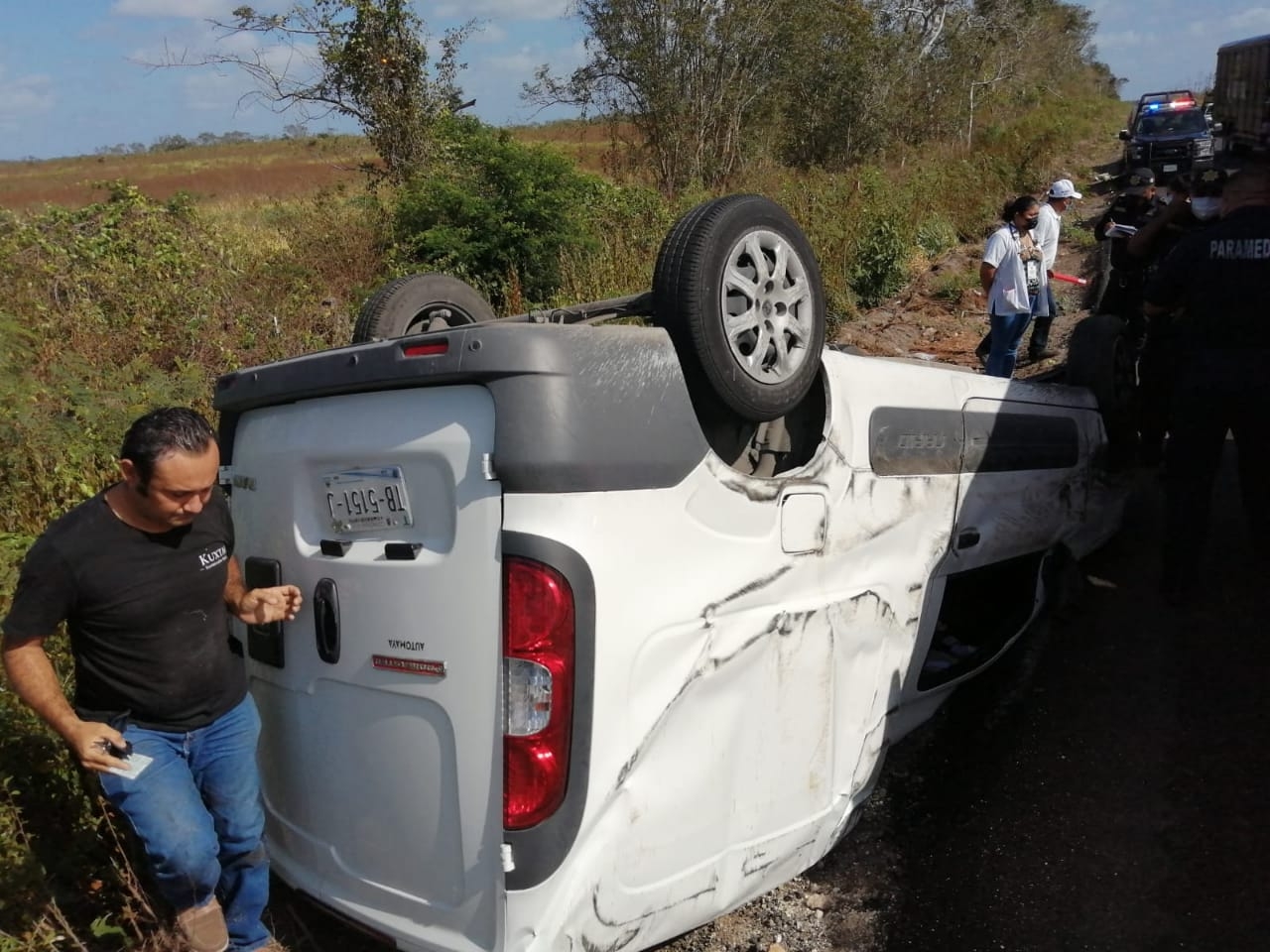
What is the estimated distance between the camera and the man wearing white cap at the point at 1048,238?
26.9 ft

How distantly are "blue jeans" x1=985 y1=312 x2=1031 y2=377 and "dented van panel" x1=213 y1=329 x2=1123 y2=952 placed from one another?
4.98 meters

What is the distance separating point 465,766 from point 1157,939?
192cm

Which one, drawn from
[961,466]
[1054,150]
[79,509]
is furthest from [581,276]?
[1054,150]

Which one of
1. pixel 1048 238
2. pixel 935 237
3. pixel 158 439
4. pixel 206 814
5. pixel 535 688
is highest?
pixel 935 237

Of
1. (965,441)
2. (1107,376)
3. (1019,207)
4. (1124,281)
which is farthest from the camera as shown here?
(1019,207)

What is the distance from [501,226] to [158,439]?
7.78 m

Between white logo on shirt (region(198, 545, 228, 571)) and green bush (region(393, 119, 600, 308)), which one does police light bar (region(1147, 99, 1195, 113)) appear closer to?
green bush (region(393, 119, 600, 308))

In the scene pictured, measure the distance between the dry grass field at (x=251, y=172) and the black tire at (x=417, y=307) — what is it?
9.02 m

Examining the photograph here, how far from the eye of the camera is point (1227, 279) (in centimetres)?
386

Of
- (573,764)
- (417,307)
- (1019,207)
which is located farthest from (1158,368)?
(573,764)

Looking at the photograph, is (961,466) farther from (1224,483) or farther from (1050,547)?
(1224,483)

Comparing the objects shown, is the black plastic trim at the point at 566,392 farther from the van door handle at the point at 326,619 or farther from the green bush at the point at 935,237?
the green bush at the point at 935,237

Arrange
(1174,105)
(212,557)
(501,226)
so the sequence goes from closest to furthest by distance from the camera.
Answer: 1. (212,557)
2. (501,226)
3. (1174,105)

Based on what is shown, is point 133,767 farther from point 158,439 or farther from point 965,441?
point 965,441
